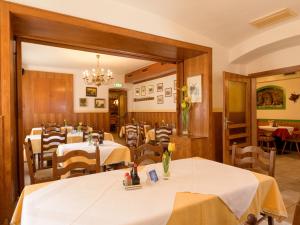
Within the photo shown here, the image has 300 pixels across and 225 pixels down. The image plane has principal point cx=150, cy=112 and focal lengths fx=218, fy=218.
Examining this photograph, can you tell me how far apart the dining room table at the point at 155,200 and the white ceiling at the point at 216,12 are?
235cm

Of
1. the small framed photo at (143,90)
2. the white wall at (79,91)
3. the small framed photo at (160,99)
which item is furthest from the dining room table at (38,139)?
the small framed photo at (143,90)

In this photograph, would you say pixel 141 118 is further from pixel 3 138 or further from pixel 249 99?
pixel 3 138

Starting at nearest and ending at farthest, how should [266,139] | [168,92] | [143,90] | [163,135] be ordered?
1. [163,135]
2. [266,139]
3. [168,92]
4. [143,90]

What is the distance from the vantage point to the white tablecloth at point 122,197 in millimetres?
1156

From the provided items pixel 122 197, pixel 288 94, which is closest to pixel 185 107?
pixel 122 197

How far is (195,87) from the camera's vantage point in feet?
14.1

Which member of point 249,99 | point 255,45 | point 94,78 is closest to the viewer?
point 255,45

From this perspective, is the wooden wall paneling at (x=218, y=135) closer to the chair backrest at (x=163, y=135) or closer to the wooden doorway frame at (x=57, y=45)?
the wooden doorway frame at (x=57, y=45)

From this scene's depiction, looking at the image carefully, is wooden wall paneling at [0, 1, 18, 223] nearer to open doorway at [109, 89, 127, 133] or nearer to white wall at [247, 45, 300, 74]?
white wall at [247, 45, 300, 74]

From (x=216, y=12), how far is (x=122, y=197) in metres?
3.04

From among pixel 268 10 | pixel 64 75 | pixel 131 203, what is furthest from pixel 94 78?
pixel 131 203

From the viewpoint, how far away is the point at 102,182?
1676mm

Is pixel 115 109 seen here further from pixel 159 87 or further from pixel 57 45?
pixel 57 45

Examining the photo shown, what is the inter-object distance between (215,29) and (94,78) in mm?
3848
